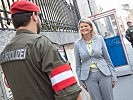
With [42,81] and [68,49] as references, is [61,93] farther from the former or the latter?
[68,49]

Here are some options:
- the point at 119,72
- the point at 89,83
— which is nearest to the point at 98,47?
the point at 89,83

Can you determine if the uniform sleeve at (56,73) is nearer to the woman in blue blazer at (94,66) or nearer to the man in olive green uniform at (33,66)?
the man in olive green uniform at (33,66)

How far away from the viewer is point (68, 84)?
227cm

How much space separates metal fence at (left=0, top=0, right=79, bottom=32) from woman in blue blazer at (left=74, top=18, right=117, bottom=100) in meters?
1.10

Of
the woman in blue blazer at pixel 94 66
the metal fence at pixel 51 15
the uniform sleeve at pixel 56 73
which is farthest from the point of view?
the woman in blue blazer at pixel 94 66

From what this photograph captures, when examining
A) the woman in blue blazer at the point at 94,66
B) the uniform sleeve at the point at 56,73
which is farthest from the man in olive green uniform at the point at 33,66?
the woman in blue blazer at the point at 94,66

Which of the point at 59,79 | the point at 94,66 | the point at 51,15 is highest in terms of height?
the point at 51,15

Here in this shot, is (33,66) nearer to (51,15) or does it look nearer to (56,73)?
(56,73)

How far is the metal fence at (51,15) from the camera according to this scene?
4320 millimetres

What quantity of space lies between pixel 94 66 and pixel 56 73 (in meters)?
2.34

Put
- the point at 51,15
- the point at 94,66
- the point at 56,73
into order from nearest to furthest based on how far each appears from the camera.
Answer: the point at 56,73 → the point at 94,66 → the point at 51,15

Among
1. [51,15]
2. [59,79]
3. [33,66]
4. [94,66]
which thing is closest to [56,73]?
[59,79]

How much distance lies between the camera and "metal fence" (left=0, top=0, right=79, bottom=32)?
4320 mm

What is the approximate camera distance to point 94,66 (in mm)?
4555
